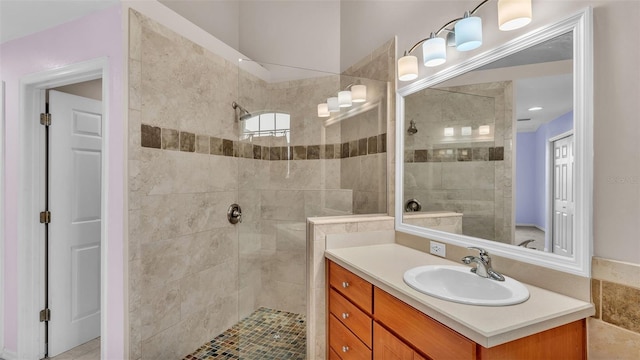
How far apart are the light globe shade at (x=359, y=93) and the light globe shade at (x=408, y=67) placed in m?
0.40

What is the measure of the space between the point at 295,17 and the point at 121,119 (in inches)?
85.1

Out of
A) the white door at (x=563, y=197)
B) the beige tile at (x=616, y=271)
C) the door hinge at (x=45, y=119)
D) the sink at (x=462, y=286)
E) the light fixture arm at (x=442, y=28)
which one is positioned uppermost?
the light fixture arm at (x=442, y=28)

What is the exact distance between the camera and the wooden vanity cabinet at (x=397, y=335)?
0.96 metres

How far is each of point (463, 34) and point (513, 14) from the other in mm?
244

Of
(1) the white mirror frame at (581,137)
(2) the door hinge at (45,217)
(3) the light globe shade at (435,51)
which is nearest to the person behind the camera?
(1) the white mirror frame at (581,137)

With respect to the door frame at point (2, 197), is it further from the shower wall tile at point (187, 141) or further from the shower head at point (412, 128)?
the shower head at point (412, 128)

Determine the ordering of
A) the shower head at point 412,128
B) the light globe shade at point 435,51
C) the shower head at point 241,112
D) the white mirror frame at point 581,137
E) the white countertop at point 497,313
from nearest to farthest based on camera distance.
Answer: the white countertop at point 497,313 < the white mirror frame at point 581,137 < the light globe shade at point 435,51 < the shower head at point 412,128 < the shower head at point 241,112

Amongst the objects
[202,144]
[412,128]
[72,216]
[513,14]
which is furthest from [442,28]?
[72,216]

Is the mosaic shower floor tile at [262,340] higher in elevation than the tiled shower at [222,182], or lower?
lower

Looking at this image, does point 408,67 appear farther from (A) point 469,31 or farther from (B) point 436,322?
(B) point 436,322

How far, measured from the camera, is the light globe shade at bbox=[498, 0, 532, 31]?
1202mm

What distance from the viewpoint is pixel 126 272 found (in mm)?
1799

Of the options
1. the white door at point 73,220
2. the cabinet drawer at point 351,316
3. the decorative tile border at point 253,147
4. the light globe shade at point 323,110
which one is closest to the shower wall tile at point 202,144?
the decorative tile border at point 253,147

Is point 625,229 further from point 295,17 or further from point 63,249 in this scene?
point 63,249
